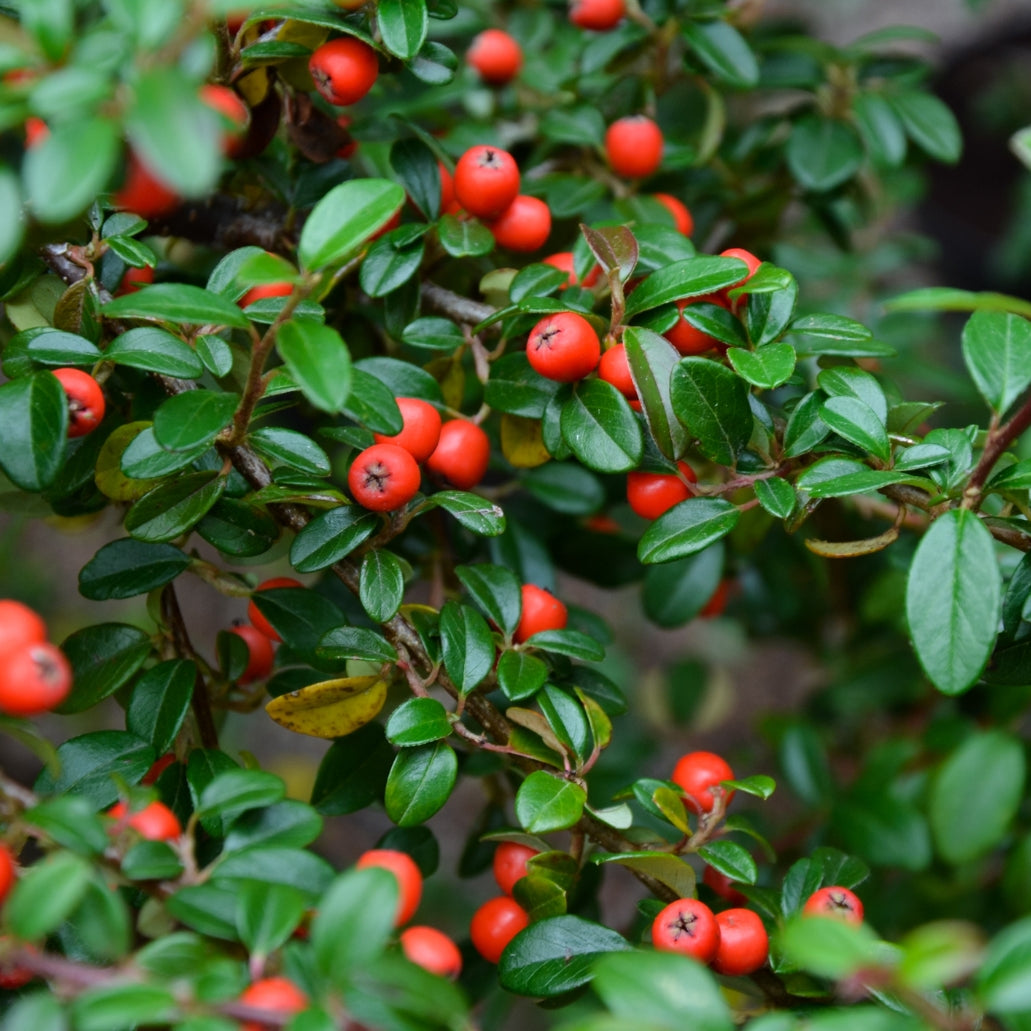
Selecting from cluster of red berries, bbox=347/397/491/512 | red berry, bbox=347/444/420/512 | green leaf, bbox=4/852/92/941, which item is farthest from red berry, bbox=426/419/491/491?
green leaf, bbox=4/852/92/941

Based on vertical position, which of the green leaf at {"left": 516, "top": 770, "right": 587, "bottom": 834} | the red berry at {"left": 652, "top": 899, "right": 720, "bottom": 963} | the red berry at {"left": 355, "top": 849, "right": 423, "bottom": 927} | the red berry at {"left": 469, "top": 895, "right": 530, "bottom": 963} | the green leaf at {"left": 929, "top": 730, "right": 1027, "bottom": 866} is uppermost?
the red berry at {"left": 355, "top": 849, "right": 423, "bottom": 927}

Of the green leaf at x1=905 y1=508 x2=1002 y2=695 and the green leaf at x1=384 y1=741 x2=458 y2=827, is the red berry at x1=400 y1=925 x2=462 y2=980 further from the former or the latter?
the green leaf at x1=905 y1=508 x2=1002 y2=695

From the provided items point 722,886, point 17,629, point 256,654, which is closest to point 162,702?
point 256,654

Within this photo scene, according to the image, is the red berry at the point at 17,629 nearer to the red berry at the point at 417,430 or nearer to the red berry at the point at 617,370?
the red berry at the point at 417,430

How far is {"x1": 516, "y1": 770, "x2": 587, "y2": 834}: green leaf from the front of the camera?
87cm

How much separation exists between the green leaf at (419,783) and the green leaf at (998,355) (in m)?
0.57

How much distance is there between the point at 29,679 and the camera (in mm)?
683

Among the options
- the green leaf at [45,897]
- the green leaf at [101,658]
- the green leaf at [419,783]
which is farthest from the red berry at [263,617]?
the green leaf at [45,897]

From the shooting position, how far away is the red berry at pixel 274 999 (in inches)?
25.4

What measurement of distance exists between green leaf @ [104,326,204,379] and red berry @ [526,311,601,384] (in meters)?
0.31

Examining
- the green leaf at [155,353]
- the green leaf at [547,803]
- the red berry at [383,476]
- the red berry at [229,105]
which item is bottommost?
the green leaf at [547,803]

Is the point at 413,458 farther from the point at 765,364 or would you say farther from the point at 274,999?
the point at 274,999

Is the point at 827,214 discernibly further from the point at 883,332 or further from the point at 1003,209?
the point at 1003,209

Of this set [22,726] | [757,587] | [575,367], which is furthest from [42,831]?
[757,587]
